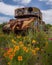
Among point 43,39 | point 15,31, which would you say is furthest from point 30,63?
point 15,31

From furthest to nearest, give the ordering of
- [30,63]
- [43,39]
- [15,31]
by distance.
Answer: [15,31]
[43,39]
[30,63]

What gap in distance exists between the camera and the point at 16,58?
554 centimetres

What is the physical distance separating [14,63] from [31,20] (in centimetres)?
746

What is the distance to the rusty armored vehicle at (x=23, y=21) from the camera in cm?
1218

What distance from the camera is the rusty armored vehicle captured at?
40.0ft

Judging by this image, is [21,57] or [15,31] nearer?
[21,57]

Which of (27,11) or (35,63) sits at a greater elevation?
(27,11)

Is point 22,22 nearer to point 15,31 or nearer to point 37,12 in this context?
point 15,31

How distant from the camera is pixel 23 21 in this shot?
12.9m

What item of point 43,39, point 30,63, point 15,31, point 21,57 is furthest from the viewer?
point 15,31

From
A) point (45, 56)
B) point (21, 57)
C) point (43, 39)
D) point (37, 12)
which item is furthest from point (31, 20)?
point (21, 57)

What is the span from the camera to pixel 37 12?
1421cm

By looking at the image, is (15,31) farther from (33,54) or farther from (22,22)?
(33,54)

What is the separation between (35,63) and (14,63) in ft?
2.94
